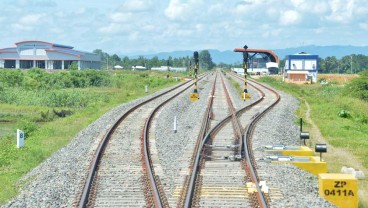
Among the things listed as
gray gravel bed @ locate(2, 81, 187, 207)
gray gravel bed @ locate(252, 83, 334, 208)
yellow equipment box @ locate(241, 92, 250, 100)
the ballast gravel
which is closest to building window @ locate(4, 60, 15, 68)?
yellow equipment box @ locate(241, 92, 250, 100)

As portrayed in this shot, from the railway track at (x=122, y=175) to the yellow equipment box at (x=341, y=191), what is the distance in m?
3.55

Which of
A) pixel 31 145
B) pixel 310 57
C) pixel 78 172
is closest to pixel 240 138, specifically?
pixel 78 172

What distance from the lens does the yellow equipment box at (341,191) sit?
12797 mm

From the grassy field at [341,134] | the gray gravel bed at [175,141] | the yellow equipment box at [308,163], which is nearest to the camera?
the gray gravel bed at [175,141]

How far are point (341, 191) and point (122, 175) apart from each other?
17.5 ft

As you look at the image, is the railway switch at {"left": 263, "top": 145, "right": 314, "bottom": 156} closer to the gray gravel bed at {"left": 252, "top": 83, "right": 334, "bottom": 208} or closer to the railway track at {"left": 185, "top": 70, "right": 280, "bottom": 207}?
the gray gravel bed at {"left": 252, "top": 83, "right": 334, "bottom": 208}

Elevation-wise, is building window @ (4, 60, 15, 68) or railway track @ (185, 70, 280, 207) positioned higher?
building window @ (4, 60, 15, 68)

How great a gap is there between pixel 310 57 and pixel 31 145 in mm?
107725

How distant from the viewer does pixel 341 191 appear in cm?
1284

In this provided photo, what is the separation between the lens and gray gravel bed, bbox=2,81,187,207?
40.7 ft

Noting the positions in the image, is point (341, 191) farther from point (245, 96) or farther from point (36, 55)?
point (36, 55)

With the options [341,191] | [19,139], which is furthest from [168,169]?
[19,139]

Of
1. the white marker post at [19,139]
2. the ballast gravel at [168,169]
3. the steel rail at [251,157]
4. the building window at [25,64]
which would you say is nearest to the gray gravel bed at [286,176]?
the ballast gravel at [168,169]

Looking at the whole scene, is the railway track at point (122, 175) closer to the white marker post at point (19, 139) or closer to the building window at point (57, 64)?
the white marker post at point (19, 139)
